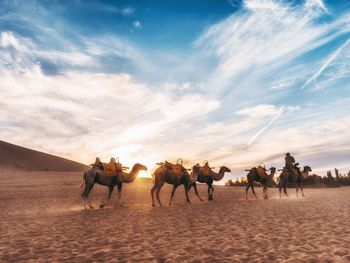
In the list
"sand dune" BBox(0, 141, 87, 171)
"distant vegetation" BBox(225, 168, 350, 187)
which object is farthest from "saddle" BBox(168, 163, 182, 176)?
"sand dune" BBox(0, 141, 87, 171)

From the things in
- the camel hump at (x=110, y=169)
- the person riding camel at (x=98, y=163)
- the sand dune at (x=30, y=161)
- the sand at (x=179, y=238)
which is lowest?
the sand at (x=179, y=238)

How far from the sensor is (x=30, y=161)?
76125 mm

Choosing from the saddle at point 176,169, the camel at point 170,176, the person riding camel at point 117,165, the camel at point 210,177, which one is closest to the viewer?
the person riding camel at point 117,165

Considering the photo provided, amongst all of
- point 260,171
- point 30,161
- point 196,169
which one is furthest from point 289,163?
point 30,161

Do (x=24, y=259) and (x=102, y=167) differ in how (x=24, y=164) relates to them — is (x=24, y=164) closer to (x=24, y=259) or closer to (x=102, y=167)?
(x=102, y=167)

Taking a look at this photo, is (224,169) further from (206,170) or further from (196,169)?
(196,169)

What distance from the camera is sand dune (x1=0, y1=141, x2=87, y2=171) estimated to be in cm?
7001

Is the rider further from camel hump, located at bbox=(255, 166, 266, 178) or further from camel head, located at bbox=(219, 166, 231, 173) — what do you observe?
camel head, located at bbox=(219, 166, 231, 173)

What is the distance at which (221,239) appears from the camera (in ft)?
26.6

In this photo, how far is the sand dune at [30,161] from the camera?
7001 centimetres

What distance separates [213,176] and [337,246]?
559 inches

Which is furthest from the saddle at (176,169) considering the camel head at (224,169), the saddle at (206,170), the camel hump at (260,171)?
the camel hump at (260,171)

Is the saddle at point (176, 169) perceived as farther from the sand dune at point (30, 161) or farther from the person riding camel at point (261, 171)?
the sand dune at point (30, 161)

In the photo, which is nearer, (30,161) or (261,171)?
(261,171)
